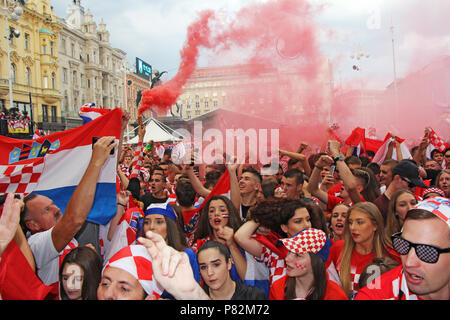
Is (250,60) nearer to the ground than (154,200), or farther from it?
farther from it

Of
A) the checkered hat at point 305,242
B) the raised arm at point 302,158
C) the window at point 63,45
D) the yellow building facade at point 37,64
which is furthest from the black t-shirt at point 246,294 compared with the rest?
the window at point 63,45

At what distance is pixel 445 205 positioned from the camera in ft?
6.59

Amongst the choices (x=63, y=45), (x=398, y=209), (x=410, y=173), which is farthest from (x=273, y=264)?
(x=63, y=45)

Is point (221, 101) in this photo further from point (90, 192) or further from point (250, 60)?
point (90, 192)

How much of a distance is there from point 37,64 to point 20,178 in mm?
44657

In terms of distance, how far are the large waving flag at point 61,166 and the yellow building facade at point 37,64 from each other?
35175mm

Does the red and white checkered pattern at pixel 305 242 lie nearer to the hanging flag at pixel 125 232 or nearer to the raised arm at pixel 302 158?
the hanging flag at pixel 125 232

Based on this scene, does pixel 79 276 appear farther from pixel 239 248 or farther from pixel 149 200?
pixel 149 200

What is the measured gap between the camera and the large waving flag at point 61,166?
3.49 metres

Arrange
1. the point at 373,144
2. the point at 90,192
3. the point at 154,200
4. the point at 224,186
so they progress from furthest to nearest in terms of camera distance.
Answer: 1. the point at 373,144
2. the point at 154,200
3. the point at 224,186
4. the point at 90,192

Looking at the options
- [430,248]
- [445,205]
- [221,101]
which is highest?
[221,101]

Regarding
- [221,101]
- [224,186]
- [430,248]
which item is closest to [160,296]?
[430,248]

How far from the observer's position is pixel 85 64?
5453cm
